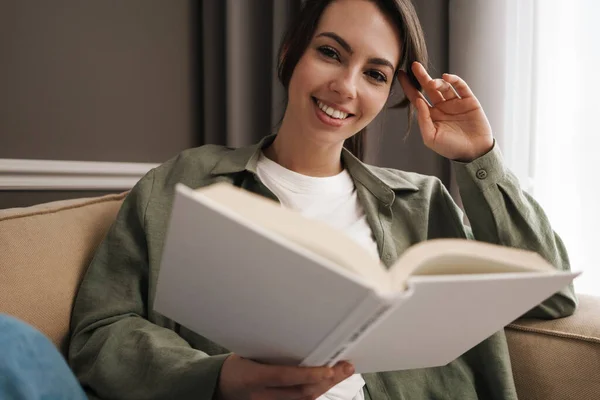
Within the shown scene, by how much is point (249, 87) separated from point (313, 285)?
1457mm

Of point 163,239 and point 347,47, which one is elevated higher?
point 347,47

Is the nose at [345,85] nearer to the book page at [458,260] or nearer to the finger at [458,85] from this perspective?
the finger at [458,85]

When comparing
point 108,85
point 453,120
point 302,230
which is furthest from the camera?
point 108,85

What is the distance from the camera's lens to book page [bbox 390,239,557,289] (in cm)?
51

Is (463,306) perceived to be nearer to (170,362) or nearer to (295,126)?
(170,362)

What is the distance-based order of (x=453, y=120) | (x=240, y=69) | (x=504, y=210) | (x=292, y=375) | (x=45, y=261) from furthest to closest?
(x=240, y=69)
(x=453, y=120)
(x=504, y=210)
(x=45, y=261)
(x=292, y=375)

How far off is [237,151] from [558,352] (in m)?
0.71

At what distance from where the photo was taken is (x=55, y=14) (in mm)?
1481

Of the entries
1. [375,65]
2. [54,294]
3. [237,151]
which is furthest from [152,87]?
[54,294]

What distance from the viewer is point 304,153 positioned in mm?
1240

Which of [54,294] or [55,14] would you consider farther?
[55,14]

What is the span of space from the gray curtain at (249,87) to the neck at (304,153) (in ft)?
1.56

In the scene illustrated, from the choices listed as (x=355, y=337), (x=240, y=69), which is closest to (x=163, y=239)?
(x=355, y=337)

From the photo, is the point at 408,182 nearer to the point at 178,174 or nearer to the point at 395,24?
the point at 395,24
